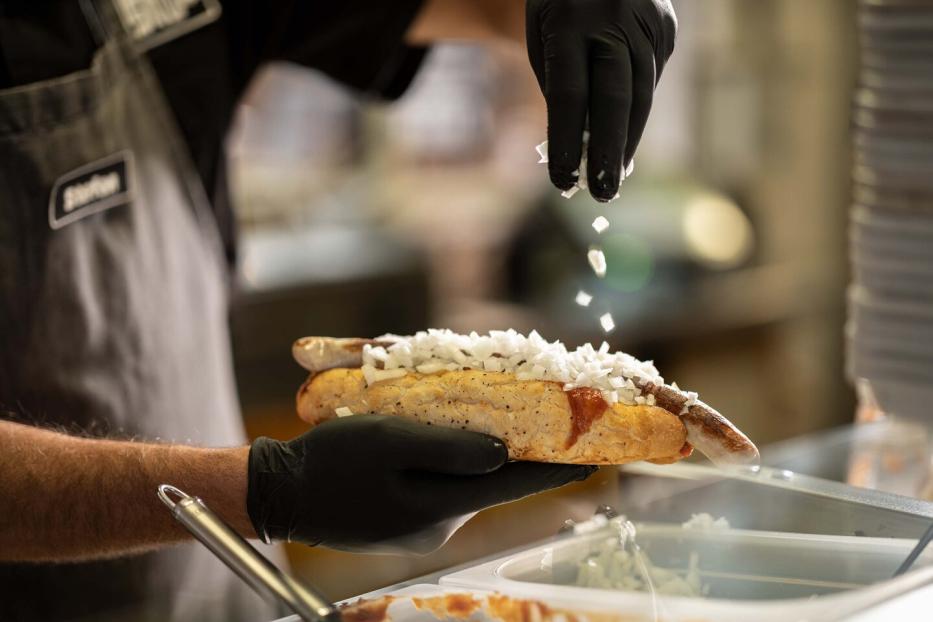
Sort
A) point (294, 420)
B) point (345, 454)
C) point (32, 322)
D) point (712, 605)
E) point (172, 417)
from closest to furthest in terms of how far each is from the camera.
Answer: point (712, 605) < point (345, 454) < point (32, 322) < point (172, 417) < point (294, 420)

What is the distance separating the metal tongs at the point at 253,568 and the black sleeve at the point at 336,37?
1.56 meters

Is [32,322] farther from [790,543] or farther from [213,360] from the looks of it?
[790,543]

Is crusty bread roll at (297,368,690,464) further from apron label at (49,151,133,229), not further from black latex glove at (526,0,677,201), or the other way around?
apron label at (49,151,133,229)

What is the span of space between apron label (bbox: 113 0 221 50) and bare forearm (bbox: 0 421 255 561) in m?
0.91

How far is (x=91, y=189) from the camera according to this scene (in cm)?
188

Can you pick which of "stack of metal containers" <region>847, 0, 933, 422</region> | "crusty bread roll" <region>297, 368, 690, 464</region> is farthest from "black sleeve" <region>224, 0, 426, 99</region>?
"crusty bread roll" <region>297, 368, 690, 464</region>

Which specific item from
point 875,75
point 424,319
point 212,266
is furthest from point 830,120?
point 212,266

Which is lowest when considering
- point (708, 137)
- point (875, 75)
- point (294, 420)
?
point (294, 420)

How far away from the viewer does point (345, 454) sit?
3.89 ft

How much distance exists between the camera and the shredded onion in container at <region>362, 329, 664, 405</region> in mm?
1327

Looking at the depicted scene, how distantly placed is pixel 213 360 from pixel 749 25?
12.8 feet

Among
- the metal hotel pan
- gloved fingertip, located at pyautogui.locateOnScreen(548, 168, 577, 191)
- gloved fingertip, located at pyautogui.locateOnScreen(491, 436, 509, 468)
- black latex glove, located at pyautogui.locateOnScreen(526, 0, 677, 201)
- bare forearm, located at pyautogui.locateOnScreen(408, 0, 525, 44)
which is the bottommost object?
gloved fingertip, located at pyautogui.locateOnScreen(491, 436, 509, 468)

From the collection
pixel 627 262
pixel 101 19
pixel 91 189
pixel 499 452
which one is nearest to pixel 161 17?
pixel 101 19

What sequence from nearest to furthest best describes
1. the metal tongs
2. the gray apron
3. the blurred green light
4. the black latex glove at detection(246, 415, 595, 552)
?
the metal tongs → the black latex glove at detection(246, 415, 595, 552) → the gray apron → the blurred green light
